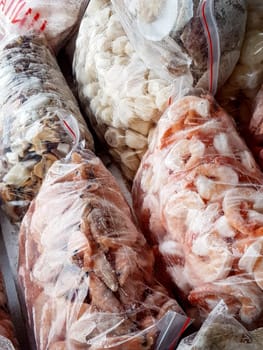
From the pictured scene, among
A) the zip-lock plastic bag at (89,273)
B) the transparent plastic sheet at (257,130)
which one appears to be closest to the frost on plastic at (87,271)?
the zip-lock plastic bag at (89,273)

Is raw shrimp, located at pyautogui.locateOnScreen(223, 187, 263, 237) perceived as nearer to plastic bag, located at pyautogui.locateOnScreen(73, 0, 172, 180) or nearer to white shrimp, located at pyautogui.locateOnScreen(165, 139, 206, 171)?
white shrimp, located at pyautogui.locateOnScreen(165, 139, 206, 171)

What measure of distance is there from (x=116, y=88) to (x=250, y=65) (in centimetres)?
26

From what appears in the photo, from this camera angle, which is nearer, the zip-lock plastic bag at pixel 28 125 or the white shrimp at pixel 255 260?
the white shrimp at pixel 255 260

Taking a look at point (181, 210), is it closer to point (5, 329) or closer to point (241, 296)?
point (241, 296)

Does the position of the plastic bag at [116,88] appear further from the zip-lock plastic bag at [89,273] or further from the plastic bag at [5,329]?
the plastic bag at [5,329]

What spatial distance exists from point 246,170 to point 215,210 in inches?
3.6

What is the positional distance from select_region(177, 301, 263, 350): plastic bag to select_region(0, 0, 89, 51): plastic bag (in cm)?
89

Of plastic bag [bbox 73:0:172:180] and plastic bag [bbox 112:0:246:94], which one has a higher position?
plastic bag [bbox 112:0:246:94]

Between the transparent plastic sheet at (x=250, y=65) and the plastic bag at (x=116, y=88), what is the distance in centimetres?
12

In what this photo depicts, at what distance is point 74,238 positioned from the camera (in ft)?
2.51

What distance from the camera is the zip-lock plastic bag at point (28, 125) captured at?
1002mm

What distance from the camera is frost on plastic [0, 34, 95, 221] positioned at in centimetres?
100

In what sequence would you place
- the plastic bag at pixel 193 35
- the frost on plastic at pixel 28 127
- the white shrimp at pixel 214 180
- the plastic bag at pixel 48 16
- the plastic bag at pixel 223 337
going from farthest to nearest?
the plastic bag at pixel 48 16 < the frost on plastic at pixel 28 127 < the plastic bag at pixel 193 35 < the white shrimp at pixel 214 180 < the plastic bag at pixel 223 337

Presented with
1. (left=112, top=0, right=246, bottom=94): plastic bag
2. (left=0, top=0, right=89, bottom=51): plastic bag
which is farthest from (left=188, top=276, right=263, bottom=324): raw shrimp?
(left=0, top=0, right=89, bottom=51): plastic bag
